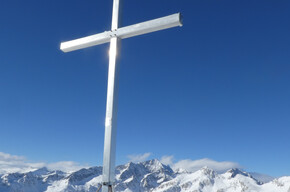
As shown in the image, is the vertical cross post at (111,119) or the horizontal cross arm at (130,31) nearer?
the vertical cross post at (111,119)

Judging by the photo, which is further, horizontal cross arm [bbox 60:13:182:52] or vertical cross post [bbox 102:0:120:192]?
horizontal cross arm [bbox 60:13:182:52]

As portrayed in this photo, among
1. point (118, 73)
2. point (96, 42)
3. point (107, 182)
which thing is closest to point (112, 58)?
point (118, 73)

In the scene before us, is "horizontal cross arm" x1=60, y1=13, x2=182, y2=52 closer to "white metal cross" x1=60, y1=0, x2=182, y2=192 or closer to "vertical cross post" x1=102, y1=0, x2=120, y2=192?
"white metal cross" x1=60, y1=0, x2=182, y2=192

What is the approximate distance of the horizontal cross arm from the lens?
4623mm

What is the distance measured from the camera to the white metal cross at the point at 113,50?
439 cm

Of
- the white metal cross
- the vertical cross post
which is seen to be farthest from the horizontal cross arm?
the vertical cross post

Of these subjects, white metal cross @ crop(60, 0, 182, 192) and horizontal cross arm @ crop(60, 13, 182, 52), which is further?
horizontal cross arm @ crop(60, 13, 182, 52)

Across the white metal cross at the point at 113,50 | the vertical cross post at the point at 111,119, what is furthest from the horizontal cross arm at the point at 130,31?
the vertical cross post at the point at 111,119

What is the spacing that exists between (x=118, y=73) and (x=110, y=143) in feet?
3.62

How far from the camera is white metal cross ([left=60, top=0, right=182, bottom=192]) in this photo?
14.4 ft

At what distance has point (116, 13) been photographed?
5.27m

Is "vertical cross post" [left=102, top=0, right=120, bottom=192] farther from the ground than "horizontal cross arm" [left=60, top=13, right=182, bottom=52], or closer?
closer

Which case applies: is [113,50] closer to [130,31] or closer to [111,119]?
[130,31]

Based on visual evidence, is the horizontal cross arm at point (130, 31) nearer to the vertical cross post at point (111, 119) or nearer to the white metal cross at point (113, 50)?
the white metal cross at point (113, 50)
